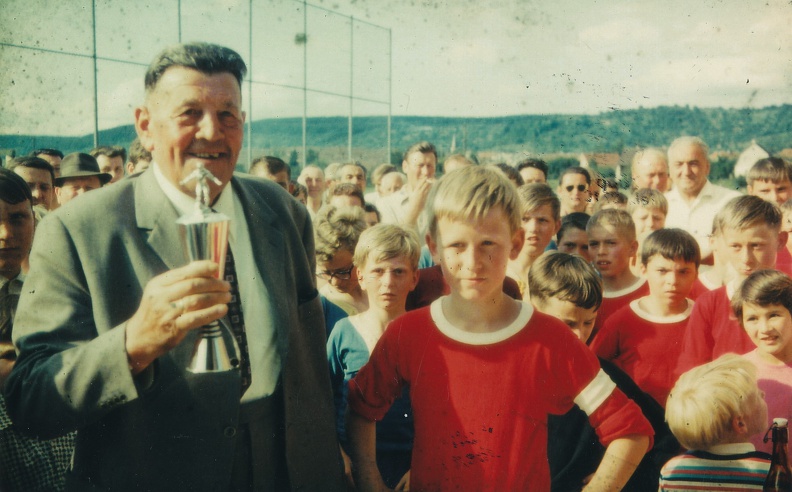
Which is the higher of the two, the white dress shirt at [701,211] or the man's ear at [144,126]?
the man's ear at [144,126]

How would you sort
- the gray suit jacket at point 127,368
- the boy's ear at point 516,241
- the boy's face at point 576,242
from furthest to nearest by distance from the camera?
1. the boy's face at point 576,242
2. the boy's ear at point 516,241
3. the gray suit jacket at point 127,368

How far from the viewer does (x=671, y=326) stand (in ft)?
11.4

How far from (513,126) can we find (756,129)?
1432 mm

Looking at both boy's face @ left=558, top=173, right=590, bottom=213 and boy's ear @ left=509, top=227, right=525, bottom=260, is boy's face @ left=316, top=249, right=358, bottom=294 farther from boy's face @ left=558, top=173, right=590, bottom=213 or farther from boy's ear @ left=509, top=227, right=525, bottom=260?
boy's face @ left=558, top=173, right=590, bottom=213

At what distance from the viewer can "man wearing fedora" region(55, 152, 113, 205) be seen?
17.8 ft

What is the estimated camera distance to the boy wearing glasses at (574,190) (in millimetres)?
5664

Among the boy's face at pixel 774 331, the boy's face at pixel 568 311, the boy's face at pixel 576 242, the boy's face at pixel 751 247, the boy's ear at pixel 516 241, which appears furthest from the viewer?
the boy's face at pixel 576 242

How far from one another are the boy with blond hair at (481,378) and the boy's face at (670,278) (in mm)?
1784

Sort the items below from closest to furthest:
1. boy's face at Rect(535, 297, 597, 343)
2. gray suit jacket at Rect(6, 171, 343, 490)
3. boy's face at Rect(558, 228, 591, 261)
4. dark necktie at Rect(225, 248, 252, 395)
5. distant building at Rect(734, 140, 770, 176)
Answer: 1. gray suit jacket at Rect(6, 171, 343, 490)
2. dark necktie at Rect(225, 248, 252, 395)
3. boy's face at Rect(535, 297, 597, 343)
4. boy's face at Rect(558, 228, 591, 261)
5. distant building at Rect(734, 140, 770, 176)

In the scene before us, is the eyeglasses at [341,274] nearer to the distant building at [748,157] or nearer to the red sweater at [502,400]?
the red sweater at [502,400]

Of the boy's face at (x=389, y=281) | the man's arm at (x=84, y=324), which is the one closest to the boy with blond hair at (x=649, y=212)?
the boy's face at (x=389, y=281)

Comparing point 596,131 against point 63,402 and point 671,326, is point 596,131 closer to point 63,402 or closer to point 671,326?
point 671,326

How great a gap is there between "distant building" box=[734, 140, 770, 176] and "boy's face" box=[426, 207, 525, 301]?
4.25m

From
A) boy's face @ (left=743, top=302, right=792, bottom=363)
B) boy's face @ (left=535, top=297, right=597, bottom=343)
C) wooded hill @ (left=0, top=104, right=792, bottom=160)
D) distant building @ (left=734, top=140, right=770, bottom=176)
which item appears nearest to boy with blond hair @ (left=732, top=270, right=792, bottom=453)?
boy's face @ (left=743, top=302, right=792, bottom=363)
